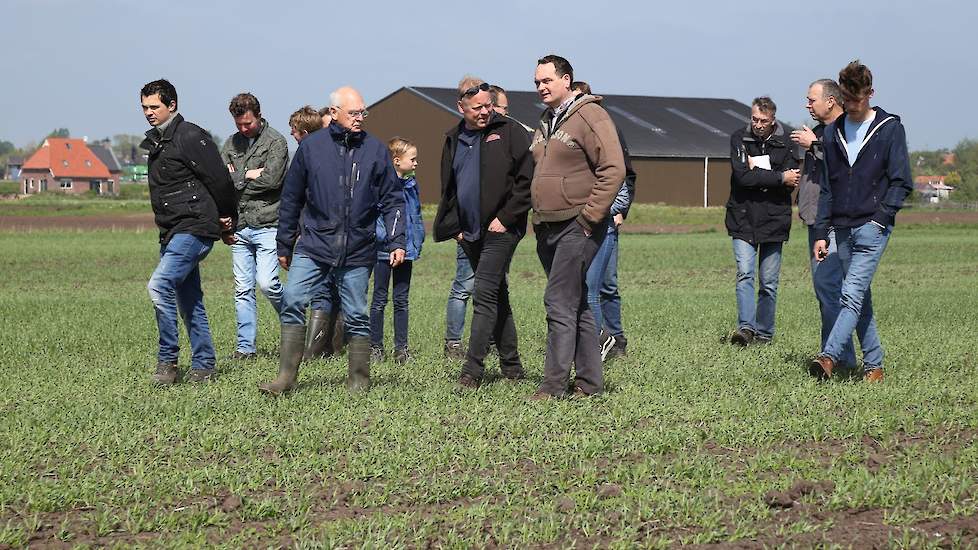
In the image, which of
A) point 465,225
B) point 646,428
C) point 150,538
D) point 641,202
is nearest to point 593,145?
point 465,225

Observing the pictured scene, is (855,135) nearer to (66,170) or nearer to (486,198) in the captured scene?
(486,198)

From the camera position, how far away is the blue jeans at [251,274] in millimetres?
10258

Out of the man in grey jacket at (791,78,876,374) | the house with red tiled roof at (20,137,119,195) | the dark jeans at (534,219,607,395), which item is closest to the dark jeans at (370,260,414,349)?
the dark jeans at (534,219,607,395)

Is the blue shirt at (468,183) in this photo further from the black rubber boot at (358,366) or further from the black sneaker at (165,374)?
the black sneaker at (165,374)

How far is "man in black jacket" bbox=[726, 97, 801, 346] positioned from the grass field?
0.47 meters

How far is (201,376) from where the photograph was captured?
8.98 metres

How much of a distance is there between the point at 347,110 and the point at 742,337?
4.67 meters

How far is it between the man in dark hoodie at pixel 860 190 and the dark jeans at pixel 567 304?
5.68ft

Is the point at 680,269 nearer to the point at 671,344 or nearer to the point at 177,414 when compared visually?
the point at 671,344

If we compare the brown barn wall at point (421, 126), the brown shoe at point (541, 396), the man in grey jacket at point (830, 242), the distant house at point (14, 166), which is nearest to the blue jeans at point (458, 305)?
the brown shoe at point (541, 396)

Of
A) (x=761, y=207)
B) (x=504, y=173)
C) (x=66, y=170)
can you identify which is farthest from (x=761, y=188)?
(x=66, y=170)

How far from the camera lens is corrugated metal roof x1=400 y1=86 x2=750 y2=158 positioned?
65812mm

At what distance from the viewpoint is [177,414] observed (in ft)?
23.8

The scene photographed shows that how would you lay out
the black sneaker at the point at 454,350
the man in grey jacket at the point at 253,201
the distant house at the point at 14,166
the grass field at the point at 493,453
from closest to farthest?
the grass field at the point at 493,453 → the man in grey jacket at the point at 253,201 → the black sneaker at the point at 454,350 → the distant house at the point at 14,166
